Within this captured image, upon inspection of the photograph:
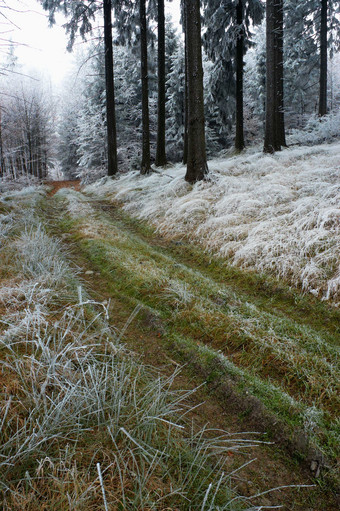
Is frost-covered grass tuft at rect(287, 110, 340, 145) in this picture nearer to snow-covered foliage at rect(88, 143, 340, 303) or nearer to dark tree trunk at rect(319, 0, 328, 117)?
snow-covered foliage at rect(88, 143, 340, 303)

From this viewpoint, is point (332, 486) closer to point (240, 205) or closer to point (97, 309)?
point (97, 309)

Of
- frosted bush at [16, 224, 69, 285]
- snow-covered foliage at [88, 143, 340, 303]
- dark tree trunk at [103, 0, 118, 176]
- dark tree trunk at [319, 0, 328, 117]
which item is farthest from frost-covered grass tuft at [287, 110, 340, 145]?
frosted bush at [16, 224, 69, 285]

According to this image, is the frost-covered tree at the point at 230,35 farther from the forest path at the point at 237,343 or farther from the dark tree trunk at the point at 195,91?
the forest path at the point at 237,343

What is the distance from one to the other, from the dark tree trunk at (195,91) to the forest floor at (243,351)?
383 cm

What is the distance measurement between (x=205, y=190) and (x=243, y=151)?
27.2 ft

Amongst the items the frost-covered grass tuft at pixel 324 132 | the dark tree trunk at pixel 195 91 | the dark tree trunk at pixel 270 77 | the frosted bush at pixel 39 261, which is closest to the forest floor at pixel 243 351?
the frosted bush at pixel 39 261

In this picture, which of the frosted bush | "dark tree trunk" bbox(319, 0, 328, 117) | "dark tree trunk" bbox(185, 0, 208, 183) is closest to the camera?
the frosted bush

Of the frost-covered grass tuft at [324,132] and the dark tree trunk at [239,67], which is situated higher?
the dark tree trunk at [239,67]

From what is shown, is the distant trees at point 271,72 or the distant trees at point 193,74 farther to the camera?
the distant trees at point 271,72

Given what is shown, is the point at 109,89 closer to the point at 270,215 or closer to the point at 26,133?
the point at 270,215

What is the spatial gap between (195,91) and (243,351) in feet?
22.6

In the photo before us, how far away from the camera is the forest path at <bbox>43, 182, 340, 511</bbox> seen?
160 centimetres

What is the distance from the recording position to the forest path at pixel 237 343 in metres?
1.60

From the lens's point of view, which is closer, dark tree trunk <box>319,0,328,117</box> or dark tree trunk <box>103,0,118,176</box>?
dark tree trunk <box>103,0,118,176</box>
